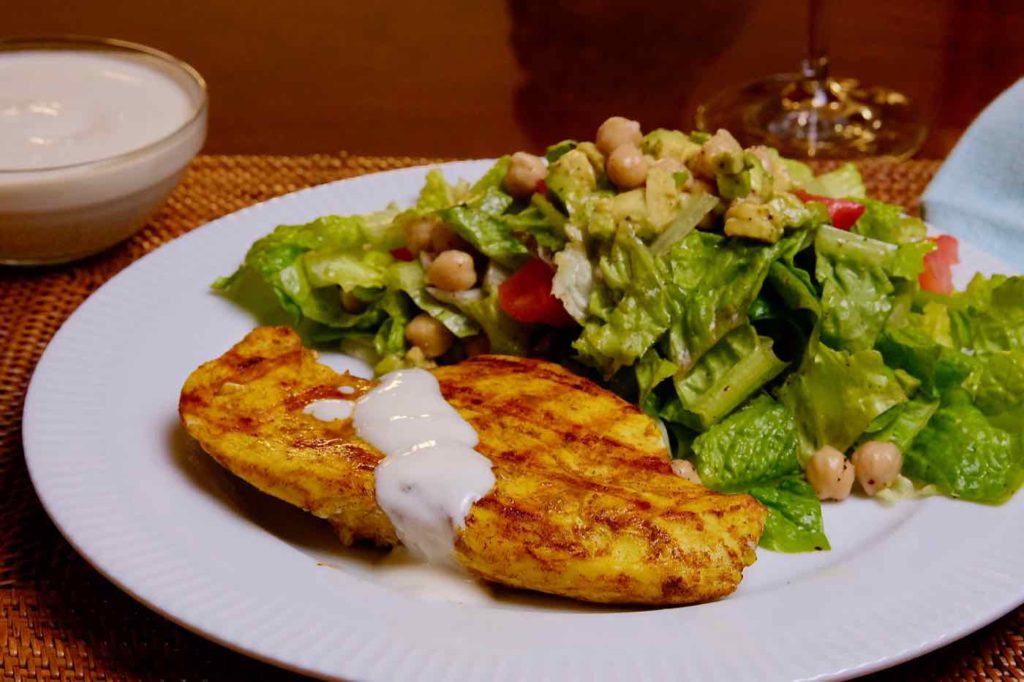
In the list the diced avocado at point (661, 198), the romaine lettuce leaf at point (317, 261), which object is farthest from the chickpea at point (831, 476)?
the romaine lettuce leaf at point (317, 261)

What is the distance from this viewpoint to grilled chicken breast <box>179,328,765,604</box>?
3025 mm

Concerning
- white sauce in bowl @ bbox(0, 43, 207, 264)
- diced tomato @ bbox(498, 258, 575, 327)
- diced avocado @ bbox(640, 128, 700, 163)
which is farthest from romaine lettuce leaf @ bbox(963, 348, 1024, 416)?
white sauce in bowl @ bbox(0, 43, 207, 264)

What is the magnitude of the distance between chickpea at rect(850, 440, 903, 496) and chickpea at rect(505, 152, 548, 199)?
1.37 m

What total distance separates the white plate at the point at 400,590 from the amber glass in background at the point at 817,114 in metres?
3.17

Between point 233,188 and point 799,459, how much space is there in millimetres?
2826

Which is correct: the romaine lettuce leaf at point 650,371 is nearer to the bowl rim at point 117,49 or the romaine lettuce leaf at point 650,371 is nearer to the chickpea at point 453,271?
the chickpea at point 453,271

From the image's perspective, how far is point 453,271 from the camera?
418 centimetres

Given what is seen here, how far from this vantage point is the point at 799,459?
3900 millimetres

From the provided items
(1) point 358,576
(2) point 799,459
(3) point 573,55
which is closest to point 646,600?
(1) point 358,576

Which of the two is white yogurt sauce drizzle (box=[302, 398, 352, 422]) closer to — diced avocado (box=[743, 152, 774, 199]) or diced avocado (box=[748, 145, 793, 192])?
diced avocado (box=[743, 152, 774, 199])

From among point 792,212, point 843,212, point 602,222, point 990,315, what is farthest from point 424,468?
point 990,315

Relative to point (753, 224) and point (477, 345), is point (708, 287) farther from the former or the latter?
point (477, 345)

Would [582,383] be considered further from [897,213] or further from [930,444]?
[897,213]

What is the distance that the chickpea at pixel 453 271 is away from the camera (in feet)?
13.7
